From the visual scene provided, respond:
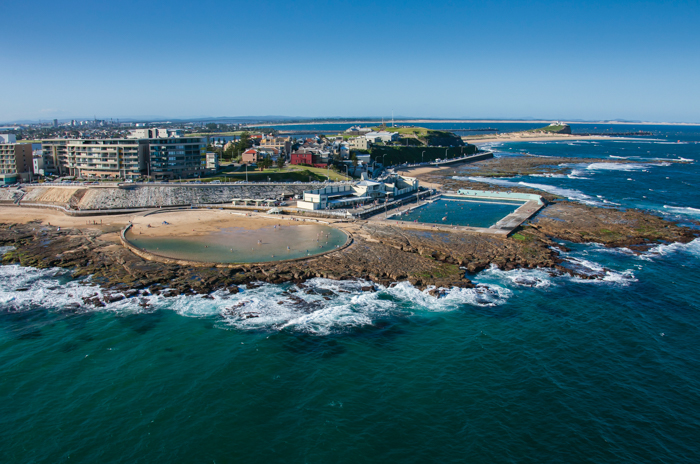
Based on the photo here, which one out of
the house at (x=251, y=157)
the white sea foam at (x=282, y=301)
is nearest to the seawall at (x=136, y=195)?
the house at (x=251, y=157)

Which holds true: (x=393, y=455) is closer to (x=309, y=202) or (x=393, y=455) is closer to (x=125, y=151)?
(x=309, y=202)

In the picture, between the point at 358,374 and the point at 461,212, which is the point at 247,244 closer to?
the point at 358,374

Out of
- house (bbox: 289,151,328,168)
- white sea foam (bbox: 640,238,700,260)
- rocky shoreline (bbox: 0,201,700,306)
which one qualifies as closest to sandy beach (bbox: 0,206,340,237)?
rocky shoreline (bbox: 0,201,700,306)

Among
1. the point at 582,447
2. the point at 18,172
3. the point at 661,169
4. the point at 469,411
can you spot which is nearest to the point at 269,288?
the point at 469,411

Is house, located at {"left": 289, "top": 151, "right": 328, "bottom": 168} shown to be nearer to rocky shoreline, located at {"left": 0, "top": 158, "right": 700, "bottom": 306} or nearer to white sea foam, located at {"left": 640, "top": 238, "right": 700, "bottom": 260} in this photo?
rocky shoreline, located at {"left": 0, "top": 158, "right": 700, "bottom": 306}

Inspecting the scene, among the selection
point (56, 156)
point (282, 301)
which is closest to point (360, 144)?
point (56, 156)

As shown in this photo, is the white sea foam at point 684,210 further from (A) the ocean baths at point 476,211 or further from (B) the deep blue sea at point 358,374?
(B) the deep blue sea at point 358,374
